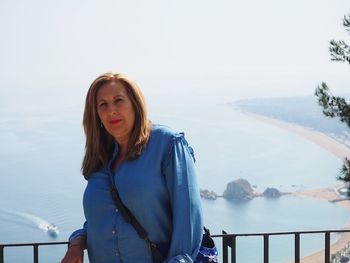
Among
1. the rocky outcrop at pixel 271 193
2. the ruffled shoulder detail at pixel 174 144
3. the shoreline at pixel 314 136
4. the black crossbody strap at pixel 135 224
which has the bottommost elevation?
the rocky outcrop at pixel 271 193

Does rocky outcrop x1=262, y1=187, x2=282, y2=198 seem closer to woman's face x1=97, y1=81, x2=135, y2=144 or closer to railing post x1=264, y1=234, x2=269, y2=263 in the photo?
railing post x1=264, y1=234, x2=269, y2=263

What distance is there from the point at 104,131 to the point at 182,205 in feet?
1.20

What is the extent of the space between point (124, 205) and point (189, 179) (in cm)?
20

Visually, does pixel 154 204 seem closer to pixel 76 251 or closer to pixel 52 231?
pixel 76 251

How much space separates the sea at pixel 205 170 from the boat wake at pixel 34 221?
164mm

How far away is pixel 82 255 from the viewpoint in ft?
5.39

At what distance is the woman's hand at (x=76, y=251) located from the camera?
1.60 metres

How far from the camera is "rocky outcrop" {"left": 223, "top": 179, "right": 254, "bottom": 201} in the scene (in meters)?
69.0

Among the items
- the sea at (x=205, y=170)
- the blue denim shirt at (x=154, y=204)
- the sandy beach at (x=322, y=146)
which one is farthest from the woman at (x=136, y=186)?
the sandy beach at (x=322, y=146)

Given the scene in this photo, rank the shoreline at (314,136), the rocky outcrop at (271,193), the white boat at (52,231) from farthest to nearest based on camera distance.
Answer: the shoreline at (314,136) < the rocky outcrop at (271,193) < the white boat at (52,231)

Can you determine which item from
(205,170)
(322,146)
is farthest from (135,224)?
(322,146)

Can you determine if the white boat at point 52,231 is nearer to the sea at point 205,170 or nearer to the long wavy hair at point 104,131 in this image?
the sea at point 205,170

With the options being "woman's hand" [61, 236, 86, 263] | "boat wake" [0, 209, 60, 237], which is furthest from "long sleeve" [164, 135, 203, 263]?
"boat wake" [0, 209, 60, 237]

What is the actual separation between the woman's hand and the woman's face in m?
0.34
